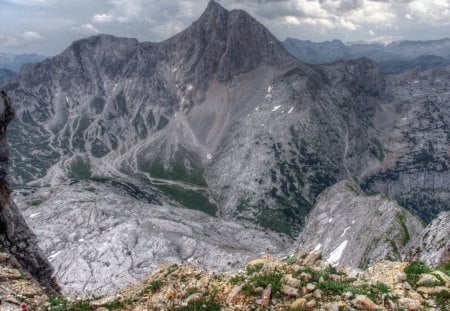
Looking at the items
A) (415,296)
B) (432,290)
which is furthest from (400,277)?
(415,296)

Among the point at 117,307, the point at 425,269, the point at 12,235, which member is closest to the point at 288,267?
the point at 425,269

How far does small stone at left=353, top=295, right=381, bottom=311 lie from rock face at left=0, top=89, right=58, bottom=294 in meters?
29.2

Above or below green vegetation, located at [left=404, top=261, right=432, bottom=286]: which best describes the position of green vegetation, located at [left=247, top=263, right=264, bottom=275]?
above

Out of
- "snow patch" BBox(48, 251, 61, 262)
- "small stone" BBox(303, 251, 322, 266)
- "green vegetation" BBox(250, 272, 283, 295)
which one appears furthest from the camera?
"snow patch" BBox(48, 251, 61, 262)

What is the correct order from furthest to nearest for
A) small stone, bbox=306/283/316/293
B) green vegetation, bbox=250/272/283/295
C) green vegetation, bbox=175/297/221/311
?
1. green vegetation, bbox=250/272/283/295
2. small stone, bbox=306/283/316/293
3. green vegetation, bbox=175/297/221/311

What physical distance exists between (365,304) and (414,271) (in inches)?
273

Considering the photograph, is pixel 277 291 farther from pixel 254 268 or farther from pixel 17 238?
pixel 17 238

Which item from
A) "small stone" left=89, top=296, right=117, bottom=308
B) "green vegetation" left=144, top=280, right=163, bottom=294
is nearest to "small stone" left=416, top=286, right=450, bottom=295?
"green vegetation" left=144, top=280, right=163, bottom=294

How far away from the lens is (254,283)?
25656 mm

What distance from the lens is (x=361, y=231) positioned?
440 feet

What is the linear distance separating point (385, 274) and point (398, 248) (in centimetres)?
8623

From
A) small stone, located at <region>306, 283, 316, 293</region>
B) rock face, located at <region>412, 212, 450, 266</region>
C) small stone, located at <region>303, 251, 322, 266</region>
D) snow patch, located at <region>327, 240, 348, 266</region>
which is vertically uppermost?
small stone, located at <region>306, 283, 316, 293</region>

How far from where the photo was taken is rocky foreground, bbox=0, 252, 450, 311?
947 inches

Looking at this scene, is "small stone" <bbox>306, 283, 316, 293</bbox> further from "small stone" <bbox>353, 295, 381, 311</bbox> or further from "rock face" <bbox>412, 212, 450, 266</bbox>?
"rock face" <bbox>412, 212, 450, 266</bbox>
